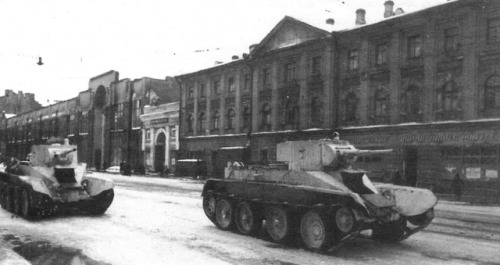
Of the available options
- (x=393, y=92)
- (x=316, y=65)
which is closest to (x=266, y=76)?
(x=316, y=65)

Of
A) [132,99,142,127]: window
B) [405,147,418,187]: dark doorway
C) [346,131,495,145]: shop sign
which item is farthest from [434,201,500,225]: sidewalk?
[132,99,142,127]: window

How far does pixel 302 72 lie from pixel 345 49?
11.8 ft

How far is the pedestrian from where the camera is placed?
899 inches

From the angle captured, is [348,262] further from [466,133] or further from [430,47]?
[430,47]

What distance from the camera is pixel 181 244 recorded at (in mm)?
10031

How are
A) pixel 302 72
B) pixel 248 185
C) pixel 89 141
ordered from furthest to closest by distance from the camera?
pixel 89 141 < pixel 302 72 < pixel 248 185

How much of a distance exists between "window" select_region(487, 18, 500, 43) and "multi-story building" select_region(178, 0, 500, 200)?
0.05m

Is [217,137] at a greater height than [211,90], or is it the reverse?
[211,90]

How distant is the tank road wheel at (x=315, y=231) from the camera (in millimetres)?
9234

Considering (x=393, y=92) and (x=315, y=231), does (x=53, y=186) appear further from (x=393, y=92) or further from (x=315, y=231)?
(x=393, y=92)

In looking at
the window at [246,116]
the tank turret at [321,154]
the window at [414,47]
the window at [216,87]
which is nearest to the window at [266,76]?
the window at [246,116]

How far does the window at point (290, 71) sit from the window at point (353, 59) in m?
4.73

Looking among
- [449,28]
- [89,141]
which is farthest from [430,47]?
[89,141]

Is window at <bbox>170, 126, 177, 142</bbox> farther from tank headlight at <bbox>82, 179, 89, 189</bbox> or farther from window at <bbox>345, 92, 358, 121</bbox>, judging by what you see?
tank headlight at <bbox>82, 179, 89, 189</bbox>
